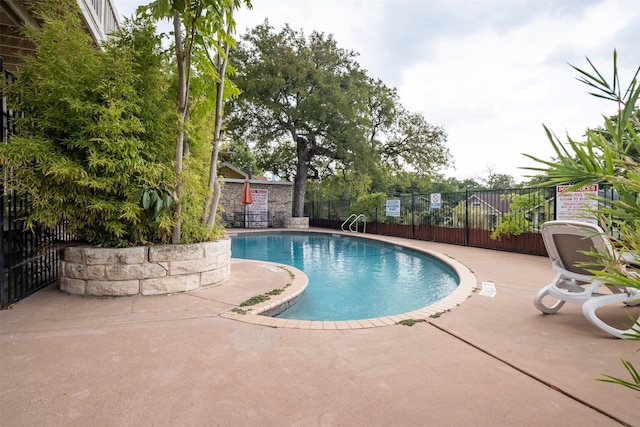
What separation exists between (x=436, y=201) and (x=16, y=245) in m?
9.38

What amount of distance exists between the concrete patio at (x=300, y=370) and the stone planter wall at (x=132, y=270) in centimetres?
37

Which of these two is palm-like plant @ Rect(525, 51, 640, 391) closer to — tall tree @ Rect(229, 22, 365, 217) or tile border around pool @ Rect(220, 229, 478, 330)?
tile border around pool @ Rect(220, 229, 478, 330)

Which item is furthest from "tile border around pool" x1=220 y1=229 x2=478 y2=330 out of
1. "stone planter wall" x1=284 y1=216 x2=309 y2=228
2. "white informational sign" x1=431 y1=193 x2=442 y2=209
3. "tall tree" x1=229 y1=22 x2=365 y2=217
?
"tall tree" x1=229 y1=22 x2=365 y2=217

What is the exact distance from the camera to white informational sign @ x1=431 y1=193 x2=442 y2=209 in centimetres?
945

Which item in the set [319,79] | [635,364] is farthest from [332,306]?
[319,79]

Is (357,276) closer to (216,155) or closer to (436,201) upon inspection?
Answer: (216,155)

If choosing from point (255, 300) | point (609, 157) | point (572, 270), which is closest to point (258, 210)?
point (255, 300)

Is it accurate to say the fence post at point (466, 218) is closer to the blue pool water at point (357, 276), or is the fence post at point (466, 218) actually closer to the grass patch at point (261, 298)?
the blue pool water at point (357, 276)

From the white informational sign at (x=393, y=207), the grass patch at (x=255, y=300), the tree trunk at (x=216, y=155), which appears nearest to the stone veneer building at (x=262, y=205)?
the white informational sign at (x=393, y=207)

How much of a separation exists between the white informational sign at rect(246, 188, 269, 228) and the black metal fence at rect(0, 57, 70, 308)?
1069 cm

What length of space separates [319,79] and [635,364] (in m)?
14.6

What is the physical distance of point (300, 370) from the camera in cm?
202

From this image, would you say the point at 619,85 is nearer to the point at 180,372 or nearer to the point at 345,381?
the point at 345,381

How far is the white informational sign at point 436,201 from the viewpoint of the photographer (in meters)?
9.45
